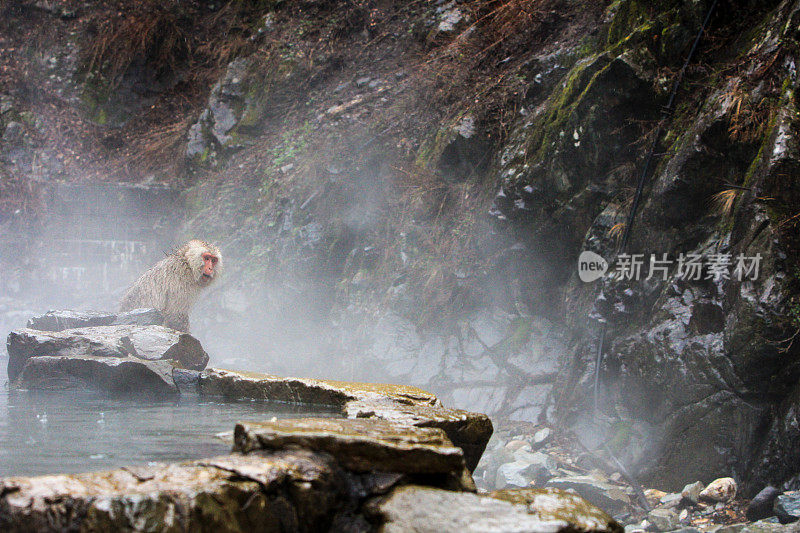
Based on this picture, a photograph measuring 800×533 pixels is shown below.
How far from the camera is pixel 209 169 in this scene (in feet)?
34.1

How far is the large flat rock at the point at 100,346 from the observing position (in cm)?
425

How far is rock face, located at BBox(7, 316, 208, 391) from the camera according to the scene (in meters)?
3.88

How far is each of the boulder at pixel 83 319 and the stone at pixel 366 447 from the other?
3.54m

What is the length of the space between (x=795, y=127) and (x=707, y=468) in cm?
232

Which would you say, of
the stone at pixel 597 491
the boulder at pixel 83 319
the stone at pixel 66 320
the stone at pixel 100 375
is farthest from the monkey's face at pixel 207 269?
the stone at pixel 597 491

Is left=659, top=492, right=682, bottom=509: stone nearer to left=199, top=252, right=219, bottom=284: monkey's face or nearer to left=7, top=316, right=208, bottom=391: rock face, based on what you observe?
left=7, top=316, right=208, bottom=391: rock face

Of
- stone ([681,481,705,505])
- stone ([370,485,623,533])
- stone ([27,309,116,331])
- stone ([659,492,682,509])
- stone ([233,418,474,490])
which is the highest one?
stone ([27,309,116,331])

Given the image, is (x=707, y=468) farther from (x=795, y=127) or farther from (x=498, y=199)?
(x=498, y=199)

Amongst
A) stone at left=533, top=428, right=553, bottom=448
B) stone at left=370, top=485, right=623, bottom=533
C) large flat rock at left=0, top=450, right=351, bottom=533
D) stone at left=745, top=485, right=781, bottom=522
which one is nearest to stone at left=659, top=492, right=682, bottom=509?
stone at left=745, top=485, right=781, bottom=522

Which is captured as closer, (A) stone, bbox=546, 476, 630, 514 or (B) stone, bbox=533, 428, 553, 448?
(A) stone, bbox=546, 476, 630, 514

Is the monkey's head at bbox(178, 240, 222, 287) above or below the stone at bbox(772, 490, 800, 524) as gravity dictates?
above

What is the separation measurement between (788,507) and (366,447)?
9.35 feet

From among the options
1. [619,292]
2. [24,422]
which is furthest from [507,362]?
[24,422]

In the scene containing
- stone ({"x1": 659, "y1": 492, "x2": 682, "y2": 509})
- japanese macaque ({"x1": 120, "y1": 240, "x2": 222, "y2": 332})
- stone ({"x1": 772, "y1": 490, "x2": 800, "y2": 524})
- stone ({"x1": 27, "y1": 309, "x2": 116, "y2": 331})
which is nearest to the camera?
stone ({"x1": 772, "y1": 490, "x2": 800, "y2": 524})
